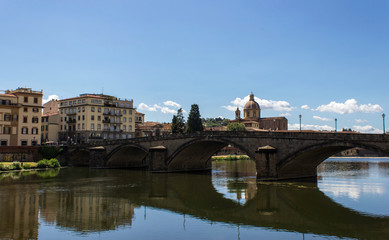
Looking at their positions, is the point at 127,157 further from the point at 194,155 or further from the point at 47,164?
the point at 194,155

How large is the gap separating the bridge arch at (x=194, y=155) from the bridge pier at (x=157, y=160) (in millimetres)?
919

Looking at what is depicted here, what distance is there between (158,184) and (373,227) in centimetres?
2857

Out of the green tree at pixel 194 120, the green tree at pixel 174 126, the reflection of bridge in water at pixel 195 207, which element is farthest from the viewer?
the green tree at pixel 174 126

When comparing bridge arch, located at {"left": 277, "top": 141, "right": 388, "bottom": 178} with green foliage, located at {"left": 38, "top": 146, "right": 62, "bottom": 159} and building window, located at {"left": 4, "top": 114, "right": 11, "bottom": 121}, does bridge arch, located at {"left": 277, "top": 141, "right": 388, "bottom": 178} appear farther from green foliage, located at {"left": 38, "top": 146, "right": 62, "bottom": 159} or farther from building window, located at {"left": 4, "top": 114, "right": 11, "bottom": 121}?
building window, located at {"left": 4, "top": 114, "right": 11, "bottom": 121}

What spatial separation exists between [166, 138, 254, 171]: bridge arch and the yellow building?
111ft

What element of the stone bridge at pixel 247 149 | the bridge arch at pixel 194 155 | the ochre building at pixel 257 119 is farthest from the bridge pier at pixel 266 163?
the ochre building at pixel 257 119

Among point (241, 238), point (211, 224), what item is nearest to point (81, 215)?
point (211, 224)

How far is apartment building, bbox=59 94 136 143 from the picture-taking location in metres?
89.8

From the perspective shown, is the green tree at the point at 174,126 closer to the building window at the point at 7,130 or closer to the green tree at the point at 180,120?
the green tree at the point at 180,120

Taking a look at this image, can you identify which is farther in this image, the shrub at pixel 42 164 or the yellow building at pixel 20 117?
the yellow building at pixel 20 117

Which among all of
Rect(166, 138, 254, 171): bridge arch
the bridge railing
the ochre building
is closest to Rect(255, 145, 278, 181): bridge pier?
the bridge railing

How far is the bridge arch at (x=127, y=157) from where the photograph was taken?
70688 millimetres

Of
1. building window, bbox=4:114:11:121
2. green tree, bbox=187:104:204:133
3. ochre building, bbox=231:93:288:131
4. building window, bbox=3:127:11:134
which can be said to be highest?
ochre building, bbox=231:93:288:131

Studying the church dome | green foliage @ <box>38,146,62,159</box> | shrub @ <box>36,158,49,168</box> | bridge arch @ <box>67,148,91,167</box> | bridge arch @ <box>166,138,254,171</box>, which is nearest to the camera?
bridge arch @ <box>166,138,254,171</box>
